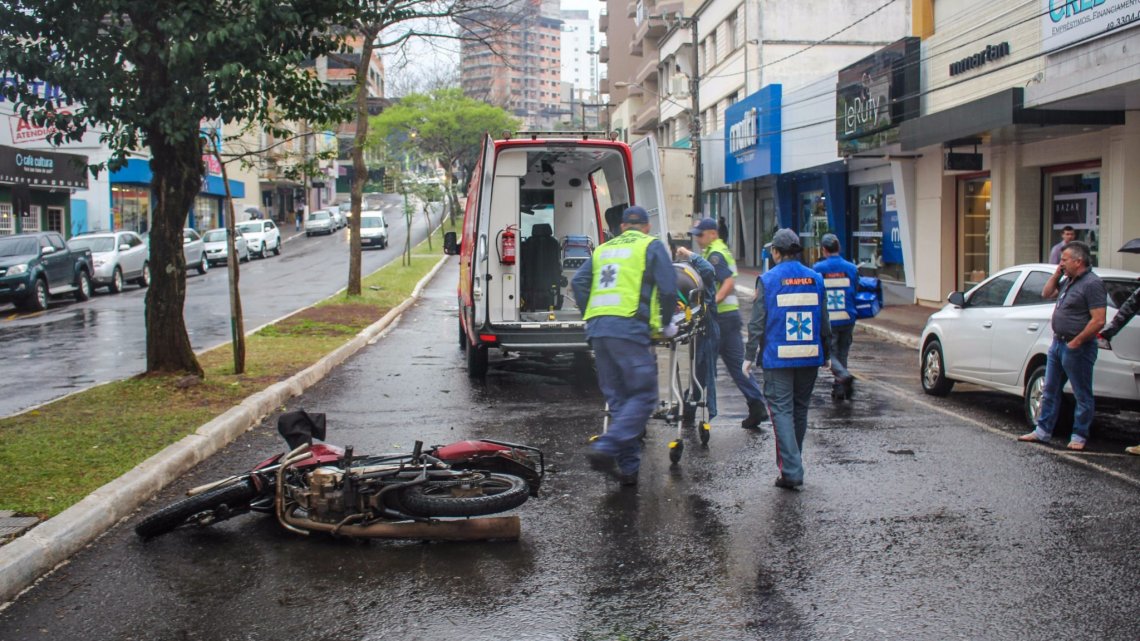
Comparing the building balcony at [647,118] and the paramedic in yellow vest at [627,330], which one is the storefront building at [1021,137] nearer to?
the paramedic in yellow vest at [627,330]

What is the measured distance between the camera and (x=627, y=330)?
6.91 metres

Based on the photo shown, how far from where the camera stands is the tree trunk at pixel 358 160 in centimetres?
2069

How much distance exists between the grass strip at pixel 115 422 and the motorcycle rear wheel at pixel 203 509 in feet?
2.22

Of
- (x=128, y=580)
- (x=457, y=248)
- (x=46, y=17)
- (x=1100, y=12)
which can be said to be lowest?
(x=128, y=580)

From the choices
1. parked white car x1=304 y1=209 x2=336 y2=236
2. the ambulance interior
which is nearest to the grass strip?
the ambulance interior

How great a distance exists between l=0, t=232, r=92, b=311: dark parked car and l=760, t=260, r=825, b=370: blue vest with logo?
1991 centimetres

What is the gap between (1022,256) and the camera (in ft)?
62.7

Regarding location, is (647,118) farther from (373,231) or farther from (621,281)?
(621,281)

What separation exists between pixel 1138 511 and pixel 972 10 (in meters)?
15.3

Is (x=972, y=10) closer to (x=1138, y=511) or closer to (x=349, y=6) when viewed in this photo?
(x=349, y=6)

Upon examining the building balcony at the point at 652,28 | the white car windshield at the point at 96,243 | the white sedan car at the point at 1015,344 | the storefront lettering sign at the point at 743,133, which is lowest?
the white sedan car at the point at 1015,344

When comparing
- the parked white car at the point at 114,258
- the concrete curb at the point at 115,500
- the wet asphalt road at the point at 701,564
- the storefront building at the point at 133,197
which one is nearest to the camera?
the wet asphalt road at the point at 701,564

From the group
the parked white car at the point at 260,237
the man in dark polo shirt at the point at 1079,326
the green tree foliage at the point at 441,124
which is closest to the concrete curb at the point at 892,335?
the man in dark polo shirt at the point at 1079,326

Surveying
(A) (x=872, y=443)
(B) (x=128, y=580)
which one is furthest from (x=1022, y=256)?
(B) (x=128, y=580)
